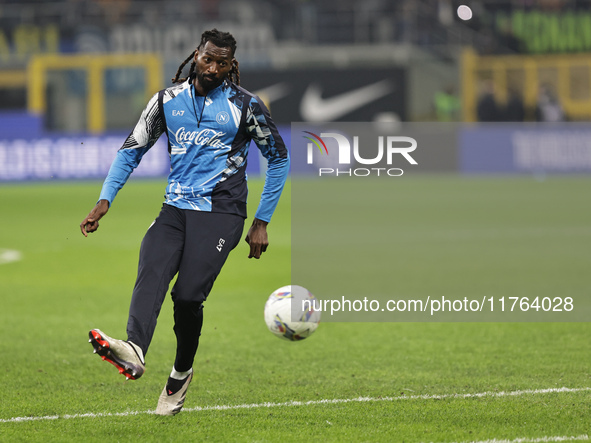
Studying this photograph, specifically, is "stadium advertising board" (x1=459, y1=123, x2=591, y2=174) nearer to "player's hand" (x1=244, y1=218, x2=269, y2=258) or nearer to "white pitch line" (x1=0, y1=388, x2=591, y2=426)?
"white pitch line" (x1=0, y1=388, x2=591, y2=426)

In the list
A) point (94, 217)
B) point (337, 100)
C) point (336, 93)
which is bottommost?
point (337, 100)

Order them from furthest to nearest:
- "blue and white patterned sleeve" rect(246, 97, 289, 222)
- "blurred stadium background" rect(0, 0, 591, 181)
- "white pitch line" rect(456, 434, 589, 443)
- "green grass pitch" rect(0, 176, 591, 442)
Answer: "blurred stadium background" rect(0, 0, 591, 181)
"blue and white patterned sleeve" rect(246, 97, 289, 222)
"green grass pitch" rect(0, 176, 591, 442)
"white pitch line" rect(456, 434, 589, 443)

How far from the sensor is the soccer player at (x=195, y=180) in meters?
5.07

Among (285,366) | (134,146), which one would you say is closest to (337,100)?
(285,366)

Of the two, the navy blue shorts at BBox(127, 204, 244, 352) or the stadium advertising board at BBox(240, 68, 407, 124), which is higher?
the navy blue shorts at BBox(127, 204, 244, 352)

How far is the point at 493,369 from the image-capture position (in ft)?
21.9

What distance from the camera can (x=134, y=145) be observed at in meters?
5.26

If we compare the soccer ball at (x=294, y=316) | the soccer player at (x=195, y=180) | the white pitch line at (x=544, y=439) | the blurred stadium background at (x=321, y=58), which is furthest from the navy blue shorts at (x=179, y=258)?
the blurred stadium background at (x=321, y=58)

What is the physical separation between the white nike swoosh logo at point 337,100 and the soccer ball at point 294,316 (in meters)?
23.4

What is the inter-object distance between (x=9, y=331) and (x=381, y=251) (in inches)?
255

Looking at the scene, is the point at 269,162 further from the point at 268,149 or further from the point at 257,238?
the point at 257,238

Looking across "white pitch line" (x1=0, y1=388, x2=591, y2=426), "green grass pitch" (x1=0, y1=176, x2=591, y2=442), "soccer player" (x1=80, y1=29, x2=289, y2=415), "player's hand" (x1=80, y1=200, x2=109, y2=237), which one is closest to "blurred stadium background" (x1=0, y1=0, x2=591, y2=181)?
"green grass pitch" (x1=0, y1=176, x2=591, y2=442)

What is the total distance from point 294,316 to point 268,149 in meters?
1.65

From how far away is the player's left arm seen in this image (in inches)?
207
